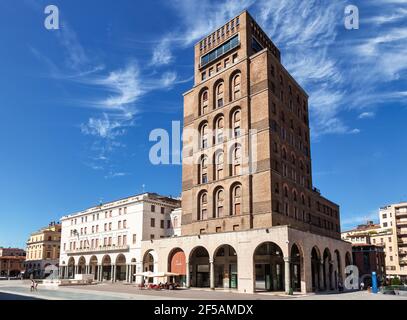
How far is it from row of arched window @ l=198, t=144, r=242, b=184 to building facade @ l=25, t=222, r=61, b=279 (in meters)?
71.0

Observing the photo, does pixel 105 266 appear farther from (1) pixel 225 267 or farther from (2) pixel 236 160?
(2) pixel 236 160

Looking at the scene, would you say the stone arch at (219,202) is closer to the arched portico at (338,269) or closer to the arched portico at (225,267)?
the arched portico at (225,267)

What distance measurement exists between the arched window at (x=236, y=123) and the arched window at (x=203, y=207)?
10416mm

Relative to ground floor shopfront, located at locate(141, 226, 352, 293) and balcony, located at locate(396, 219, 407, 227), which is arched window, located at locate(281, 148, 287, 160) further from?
balcony, located at locate(396, 219, 407, 227)

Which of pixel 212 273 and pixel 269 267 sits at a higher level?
pixel 269 267

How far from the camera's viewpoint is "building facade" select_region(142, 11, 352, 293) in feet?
166

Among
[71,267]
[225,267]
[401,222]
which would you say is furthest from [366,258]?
[71,267]

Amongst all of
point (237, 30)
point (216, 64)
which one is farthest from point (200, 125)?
point (237, 30)

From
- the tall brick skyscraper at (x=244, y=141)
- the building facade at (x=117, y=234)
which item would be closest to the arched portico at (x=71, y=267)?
the building facade at (x=117, y=234)

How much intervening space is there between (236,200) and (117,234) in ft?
104

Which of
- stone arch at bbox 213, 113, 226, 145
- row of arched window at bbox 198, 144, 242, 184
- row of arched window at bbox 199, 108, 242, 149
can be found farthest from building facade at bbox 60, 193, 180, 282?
stone arch at bbox 213, 113, 226, 145

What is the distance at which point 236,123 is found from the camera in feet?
189

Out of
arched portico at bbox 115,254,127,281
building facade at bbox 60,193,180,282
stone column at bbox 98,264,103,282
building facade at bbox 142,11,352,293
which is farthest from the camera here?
stone column at bbox 98,264,103,282

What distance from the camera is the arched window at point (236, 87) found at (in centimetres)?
5884
